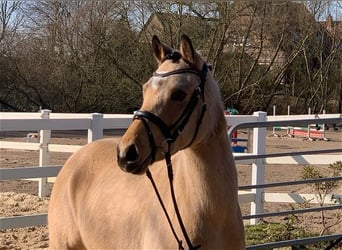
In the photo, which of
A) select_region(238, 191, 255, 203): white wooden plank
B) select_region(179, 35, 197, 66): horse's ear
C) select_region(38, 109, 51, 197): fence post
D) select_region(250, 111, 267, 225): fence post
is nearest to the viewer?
select_region(179, 35, 197, 66): horse's ear

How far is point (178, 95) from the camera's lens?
254 centimetres

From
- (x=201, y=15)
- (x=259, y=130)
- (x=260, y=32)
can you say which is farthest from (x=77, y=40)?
(x=259, y=130)

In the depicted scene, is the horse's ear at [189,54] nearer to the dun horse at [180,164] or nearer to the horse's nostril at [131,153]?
the dun horse at [180,164]

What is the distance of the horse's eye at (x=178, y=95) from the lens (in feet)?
8.31

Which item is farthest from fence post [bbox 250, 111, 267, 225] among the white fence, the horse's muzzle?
the horse's muzzle

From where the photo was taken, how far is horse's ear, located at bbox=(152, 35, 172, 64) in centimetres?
273

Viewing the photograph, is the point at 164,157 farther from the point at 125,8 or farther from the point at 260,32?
the point at 260,32

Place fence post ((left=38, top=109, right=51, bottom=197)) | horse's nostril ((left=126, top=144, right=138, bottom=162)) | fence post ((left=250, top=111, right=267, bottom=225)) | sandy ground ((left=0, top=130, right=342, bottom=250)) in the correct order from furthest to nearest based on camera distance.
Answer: fence post ((left=38, top=109, right=51, bottom=197)) → fence post ((left=250, top=111, right=267, bottom=225)) → sandy ground ((left=0, top=130, right=342, bottom=250)) → horse's nostril ((left=126, top=144, right=138, bottom=162))

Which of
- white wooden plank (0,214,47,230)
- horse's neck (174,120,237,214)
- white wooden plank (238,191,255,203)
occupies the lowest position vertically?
white wooden plank (0,214,47,230)

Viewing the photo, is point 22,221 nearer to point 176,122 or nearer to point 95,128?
point 95,128

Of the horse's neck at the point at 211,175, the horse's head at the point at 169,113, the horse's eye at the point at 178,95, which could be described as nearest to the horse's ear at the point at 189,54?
the horse's head at the point at 169,113

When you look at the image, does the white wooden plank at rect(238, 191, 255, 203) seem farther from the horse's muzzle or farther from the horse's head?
the horse's muzzle

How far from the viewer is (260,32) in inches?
1056

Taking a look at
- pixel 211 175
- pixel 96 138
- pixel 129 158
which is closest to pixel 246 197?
pixel 96 138
